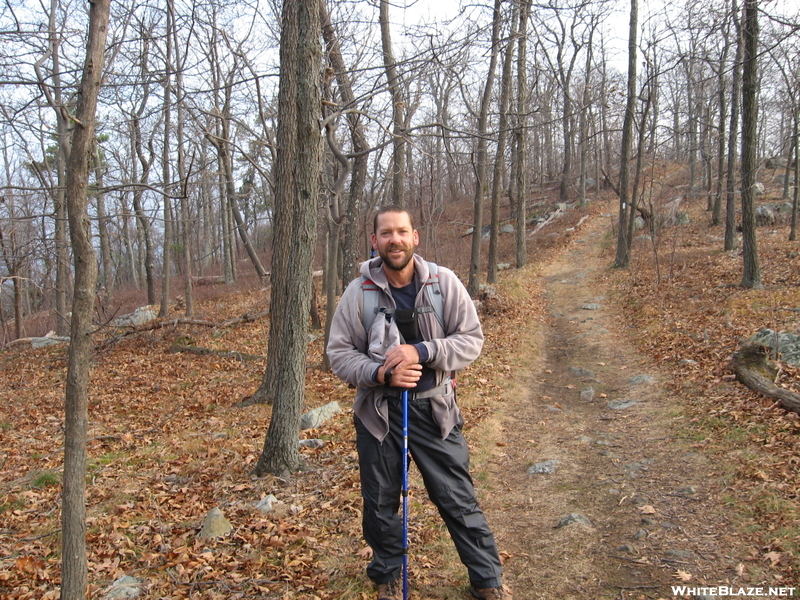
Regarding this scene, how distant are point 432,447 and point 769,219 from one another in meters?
23.7

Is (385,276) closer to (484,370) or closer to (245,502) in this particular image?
(245,502)

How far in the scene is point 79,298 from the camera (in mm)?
2713

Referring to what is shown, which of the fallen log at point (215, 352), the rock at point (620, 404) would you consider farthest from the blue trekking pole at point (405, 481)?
the fallen log at point (215, 352)

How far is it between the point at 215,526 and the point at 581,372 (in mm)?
6616

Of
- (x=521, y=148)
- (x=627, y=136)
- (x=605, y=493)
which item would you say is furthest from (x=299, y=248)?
(x=627, y=136)

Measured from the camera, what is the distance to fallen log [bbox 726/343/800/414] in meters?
5.97

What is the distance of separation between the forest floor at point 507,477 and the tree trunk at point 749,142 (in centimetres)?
86

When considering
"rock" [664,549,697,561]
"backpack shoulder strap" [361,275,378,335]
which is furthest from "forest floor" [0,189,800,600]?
"backpack shoulder strap" [361,275,378,335]

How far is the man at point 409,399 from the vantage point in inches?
121

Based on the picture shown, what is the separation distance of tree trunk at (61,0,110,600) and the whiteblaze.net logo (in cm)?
356

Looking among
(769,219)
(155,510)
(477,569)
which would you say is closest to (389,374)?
(477,569)

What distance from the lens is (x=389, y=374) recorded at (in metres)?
2.91

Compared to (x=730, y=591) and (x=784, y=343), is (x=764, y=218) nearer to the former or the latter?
(x=784, y=343)

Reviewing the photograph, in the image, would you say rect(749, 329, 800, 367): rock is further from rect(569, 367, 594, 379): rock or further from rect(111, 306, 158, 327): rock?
rect(111, 306, 158, 327): rock
